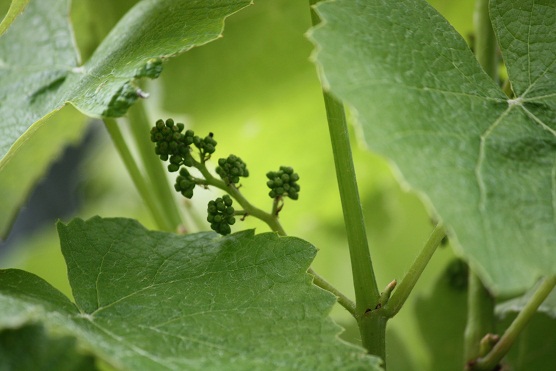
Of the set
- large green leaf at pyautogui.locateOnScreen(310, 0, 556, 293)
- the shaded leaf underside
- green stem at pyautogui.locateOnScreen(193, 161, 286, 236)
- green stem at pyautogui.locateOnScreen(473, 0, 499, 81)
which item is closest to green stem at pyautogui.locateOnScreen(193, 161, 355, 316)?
green stem at pyautogui.locateOnScreen(193, 161, 286, 236)

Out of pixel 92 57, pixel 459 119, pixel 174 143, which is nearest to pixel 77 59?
pixel 92 57

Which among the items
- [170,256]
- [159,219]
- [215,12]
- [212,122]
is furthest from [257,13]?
[170,256]

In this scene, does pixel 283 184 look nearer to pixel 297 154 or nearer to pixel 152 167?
pixel 152 167

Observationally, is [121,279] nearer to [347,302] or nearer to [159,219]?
[347,302]

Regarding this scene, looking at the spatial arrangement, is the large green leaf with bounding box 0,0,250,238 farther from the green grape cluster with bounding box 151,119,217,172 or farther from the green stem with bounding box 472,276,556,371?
the green stem with bounding box 472,276,556,371

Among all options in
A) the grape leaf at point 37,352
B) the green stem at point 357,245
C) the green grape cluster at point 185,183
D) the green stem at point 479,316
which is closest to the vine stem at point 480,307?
the green stem at point 479,316

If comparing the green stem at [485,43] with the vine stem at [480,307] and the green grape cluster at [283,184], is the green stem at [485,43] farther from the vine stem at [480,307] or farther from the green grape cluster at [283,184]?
the green grape cluster at [283,184]
